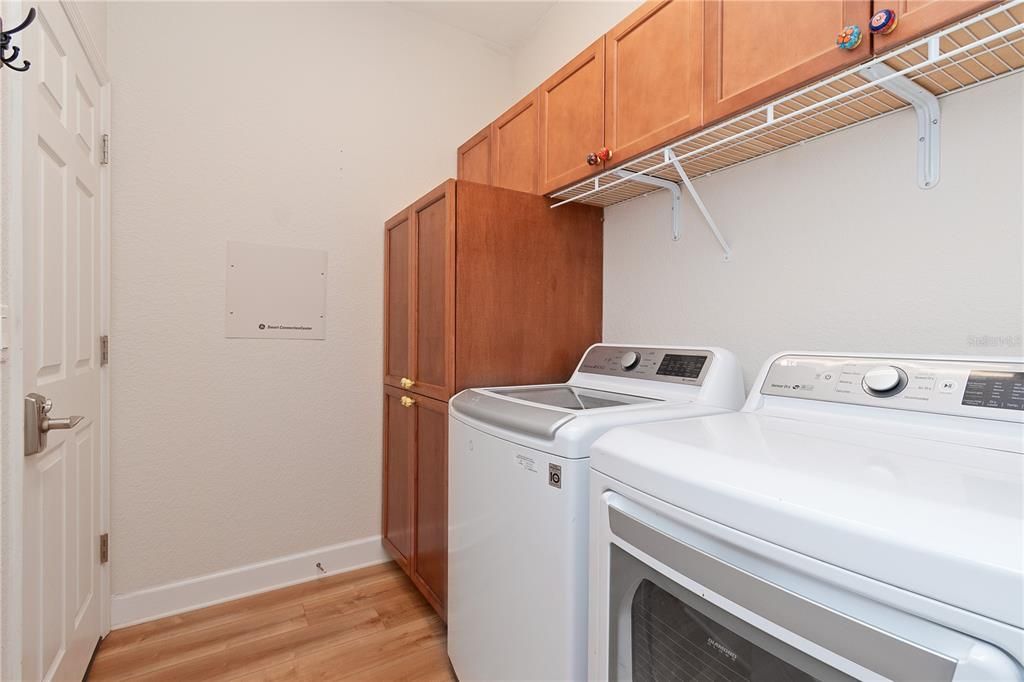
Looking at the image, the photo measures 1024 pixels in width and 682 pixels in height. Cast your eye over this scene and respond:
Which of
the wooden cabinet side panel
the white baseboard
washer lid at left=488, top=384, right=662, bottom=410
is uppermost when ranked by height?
the wooden cabinet side panel

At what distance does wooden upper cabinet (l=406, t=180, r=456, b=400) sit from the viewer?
1730mm

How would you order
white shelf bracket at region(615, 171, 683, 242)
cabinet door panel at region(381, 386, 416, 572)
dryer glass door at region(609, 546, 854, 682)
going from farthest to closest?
1. cabinet door panel at region(381, 386, 416, 572)
2. white shelf bracket at region(615, 171, 683, 242)
3. dryer glass door at region(609, 546, 854, 682)

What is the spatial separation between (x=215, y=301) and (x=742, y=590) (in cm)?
217

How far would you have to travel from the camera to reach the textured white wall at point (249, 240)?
190cm

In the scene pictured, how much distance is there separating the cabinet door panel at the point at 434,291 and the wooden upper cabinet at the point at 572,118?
41 centimetres

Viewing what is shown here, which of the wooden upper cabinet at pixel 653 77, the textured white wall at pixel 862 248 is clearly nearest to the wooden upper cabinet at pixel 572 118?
the wooden upper cabinet at pixel 653 77

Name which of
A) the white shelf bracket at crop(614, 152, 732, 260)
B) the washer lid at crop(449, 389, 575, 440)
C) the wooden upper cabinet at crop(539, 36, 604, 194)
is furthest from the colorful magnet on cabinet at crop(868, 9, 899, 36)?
the washer lid at crop(449, 389, 575, 440)

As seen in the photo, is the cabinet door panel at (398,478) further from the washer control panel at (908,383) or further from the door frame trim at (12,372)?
the washer control panel at (908,383)

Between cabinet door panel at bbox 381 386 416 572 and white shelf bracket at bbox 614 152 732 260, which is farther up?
white shelf bracket at bbox 614 152 732 260

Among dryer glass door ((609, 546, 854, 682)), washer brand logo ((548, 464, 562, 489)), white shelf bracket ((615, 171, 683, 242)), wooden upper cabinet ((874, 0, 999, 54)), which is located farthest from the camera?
white shelf bracket ((615, 171, 683, 242))

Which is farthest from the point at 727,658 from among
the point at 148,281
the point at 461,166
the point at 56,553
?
the point at 461,166

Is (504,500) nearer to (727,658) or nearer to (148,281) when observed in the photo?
(727,658)

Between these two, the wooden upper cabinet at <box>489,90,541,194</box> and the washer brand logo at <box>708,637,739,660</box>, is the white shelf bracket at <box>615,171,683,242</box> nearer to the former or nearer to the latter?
the wooden upper cabinet at <box>489,90,541,194</box>

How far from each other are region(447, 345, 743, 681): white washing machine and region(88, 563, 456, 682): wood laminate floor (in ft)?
0.95
